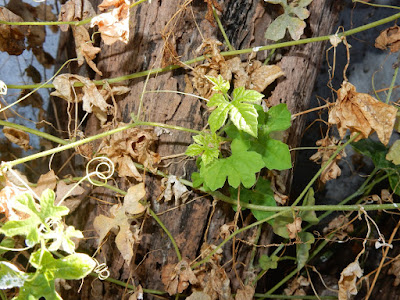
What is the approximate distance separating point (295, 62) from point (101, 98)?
2.14 feet

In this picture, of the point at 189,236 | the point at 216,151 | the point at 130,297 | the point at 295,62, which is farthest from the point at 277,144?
the point at 130,297

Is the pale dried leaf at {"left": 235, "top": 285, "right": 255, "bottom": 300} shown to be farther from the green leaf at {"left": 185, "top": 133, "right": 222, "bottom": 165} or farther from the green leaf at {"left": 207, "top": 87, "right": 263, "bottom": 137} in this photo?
the green leaf at {"left": 207, "top": 87, "right": 263, "bottom": 137}

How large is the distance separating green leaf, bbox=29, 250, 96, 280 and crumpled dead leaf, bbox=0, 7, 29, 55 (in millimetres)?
817

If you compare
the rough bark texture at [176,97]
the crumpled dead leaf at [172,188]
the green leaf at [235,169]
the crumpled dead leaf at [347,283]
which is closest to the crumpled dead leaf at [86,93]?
the rough bark texture at [176,97]

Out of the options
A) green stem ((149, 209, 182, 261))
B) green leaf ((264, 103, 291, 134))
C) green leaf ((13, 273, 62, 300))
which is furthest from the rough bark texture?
green leaf ((13, 273, 62, 300))

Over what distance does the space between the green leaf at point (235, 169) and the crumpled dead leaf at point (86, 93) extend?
15.2 inches

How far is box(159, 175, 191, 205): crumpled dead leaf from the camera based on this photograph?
4.04ft

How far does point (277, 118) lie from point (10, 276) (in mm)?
807

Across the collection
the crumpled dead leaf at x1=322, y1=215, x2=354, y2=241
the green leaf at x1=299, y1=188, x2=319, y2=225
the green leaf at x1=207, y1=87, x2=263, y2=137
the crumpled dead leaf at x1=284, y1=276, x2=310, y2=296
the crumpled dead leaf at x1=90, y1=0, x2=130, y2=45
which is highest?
the crumpled dead leaf at x1=90, y1=0, x2=130, y2=45

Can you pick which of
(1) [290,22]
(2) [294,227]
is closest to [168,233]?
(2) [294,227]

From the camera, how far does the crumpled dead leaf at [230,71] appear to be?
1179 mm

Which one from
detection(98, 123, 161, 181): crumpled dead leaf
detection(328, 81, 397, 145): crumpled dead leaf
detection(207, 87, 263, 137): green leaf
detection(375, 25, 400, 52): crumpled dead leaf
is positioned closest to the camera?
detection(207, 87, 263, 137): green leaf

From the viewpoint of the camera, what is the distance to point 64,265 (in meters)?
0.80

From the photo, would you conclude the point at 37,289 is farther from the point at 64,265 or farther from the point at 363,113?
the point at 363,113
